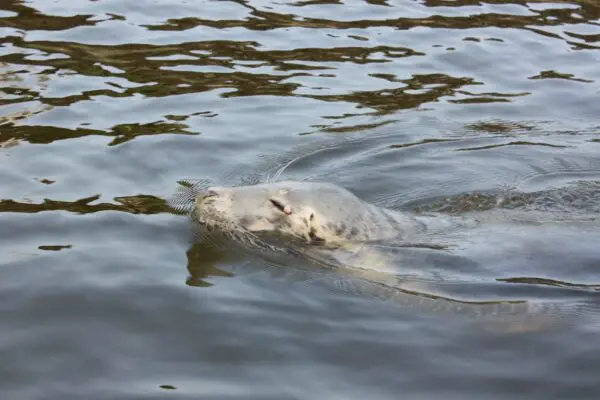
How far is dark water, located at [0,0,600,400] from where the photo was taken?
13.8 ft

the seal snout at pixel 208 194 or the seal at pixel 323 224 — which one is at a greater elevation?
the seal snout at pixel 208 194

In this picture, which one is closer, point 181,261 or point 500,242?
Result: point 181,261

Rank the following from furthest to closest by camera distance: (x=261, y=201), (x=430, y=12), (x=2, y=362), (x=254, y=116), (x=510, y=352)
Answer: (x=430, y=12), (x=254, y=116), (x=261, y=201), (x=510, y=352), (x=2, y=362)

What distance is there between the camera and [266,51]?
966 centimetres

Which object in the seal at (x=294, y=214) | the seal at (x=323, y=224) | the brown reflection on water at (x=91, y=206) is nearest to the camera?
the seal at (x=323, y=224)

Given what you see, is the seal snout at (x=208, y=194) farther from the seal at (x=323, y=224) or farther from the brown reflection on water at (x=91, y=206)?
the brown reflection on water at (x=91, y=206)

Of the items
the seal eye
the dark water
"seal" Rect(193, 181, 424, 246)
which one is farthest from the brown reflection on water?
the seal eye

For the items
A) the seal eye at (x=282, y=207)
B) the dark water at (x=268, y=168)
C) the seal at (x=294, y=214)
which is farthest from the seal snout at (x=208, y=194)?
the seal eye at (x=282, y=207)

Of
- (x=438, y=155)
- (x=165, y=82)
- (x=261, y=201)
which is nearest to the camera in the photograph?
(x=261, y=201)

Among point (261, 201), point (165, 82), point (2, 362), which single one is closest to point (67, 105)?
point (165, 82)

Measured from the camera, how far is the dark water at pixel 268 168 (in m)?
4.20

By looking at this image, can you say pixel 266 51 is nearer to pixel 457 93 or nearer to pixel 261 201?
pixel 457 93

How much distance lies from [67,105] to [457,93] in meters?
3.36

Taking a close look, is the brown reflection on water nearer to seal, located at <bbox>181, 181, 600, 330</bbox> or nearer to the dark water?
the dark water
